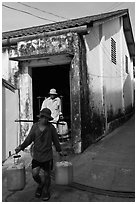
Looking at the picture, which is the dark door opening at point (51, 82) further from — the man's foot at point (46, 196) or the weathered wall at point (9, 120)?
the man's foot at point (46, 196)

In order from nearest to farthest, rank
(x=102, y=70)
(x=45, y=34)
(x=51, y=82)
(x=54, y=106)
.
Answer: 1. (x=45, y=34)
2. (x=54, y=106)
3. (x=102, y=70)
4. (x=51, y=82)

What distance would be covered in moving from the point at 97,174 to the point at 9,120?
10.8 feet

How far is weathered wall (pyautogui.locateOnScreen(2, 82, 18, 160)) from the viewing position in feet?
21.3

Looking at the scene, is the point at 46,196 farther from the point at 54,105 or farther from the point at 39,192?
the point at 54,105

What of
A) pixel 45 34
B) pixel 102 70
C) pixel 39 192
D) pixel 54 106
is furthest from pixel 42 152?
pixel 102 70

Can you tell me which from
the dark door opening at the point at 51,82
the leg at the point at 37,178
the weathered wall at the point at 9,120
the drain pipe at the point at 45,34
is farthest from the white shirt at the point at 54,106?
the leg at the point at 37,178

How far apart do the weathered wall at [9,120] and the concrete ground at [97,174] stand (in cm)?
51

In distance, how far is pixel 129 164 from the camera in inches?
223

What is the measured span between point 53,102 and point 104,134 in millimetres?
3107

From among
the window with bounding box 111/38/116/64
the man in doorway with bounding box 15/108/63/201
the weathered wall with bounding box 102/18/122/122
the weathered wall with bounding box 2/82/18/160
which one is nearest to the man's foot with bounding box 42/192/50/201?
the man in doorway with bounding box 15/108/63/201

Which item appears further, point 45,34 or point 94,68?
point 94,68

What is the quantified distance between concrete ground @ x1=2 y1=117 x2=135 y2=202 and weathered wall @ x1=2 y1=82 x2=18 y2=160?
0.51 m

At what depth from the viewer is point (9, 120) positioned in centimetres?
679

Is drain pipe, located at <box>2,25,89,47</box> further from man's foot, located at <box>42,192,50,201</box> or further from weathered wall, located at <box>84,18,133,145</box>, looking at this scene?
man's foot, located at <box>42,192,50,201</box>
